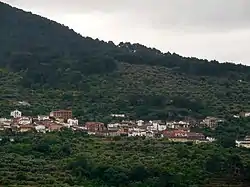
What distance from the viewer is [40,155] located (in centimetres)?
4838

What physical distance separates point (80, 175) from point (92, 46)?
67246mm

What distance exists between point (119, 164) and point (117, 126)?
62.7 feet

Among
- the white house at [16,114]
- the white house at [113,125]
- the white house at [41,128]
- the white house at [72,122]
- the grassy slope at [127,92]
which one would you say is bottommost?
the white house at [41,128]

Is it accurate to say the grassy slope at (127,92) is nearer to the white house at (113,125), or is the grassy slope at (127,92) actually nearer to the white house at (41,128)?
the white house at (113,125)

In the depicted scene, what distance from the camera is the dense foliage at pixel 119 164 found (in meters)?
41.7

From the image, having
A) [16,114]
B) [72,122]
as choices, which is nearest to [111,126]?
[72,122]

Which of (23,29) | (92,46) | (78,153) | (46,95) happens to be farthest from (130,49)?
(78,153)

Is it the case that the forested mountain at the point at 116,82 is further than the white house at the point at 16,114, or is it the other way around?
the forested mountain at the point at 116,82

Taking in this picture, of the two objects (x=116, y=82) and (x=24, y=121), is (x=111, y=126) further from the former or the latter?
(x=116, y=82)

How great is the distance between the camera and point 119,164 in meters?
44.5

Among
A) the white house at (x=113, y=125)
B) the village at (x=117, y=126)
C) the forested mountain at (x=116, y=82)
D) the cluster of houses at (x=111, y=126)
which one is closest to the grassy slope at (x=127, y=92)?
the forested mountain at (x=116, y=82)

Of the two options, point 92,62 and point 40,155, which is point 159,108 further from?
point 40,155

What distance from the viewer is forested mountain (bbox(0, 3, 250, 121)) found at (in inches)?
2773

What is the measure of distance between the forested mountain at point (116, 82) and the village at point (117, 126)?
2077 mm
